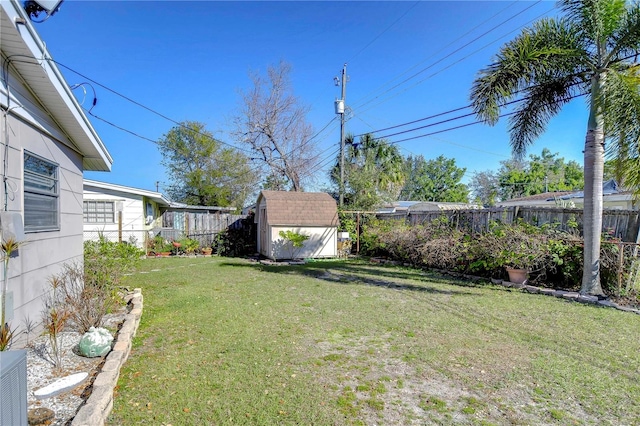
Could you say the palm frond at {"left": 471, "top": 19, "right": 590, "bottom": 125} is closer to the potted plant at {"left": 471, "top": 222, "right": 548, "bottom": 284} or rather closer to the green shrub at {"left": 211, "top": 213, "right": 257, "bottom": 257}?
the potted plant at {"left": 471, "top": 222, "right": 548, "bottom": 284}

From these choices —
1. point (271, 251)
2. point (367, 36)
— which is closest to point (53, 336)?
point (271, 251)

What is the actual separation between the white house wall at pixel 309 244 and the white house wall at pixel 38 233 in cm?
765

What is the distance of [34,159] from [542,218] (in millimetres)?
10240

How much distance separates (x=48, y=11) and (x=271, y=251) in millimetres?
10359

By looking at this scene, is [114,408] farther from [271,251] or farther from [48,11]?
[271,251]

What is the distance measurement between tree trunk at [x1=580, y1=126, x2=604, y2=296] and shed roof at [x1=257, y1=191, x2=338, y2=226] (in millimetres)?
8780

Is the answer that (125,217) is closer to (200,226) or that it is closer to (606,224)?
(200,226)

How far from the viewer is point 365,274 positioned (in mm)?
10164

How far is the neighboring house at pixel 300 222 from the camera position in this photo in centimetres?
1367

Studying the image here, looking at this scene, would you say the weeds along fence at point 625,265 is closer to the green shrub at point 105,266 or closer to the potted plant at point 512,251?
the potted plant at point 512,251

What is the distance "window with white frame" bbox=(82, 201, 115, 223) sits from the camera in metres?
13.9

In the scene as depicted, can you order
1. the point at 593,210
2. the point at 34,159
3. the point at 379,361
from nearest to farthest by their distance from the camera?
the point at 379,361 → the point at 34,159 → the point at 593,210

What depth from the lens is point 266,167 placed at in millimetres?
23250

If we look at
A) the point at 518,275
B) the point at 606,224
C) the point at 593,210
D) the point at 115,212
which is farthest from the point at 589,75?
the point at 115,212
